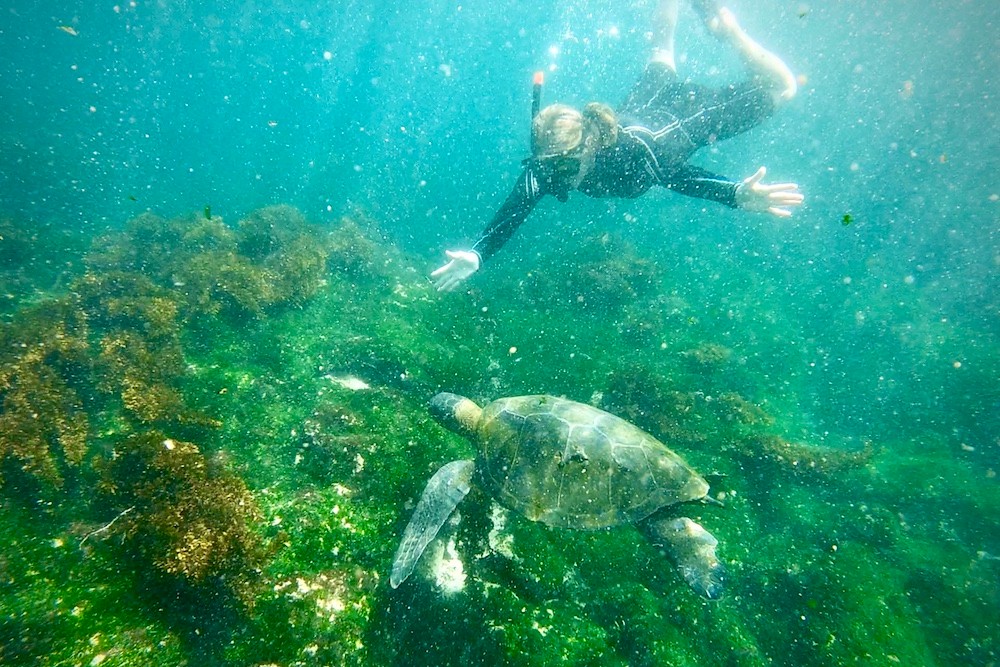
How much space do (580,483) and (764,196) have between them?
13.6ft

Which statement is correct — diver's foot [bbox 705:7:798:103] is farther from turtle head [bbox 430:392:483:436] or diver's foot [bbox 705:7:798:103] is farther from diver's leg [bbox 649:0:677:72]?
turtle head [bbox 430:392:483:436]

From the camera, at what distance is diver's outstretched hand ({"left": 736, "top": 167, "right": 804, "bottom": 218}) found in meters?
4.93

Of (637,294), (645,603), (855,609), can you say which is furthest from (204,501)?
(637,294)

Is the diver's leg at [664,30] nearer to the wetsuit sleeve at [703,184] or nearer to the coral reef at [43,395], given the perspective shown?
the wetsuit sleeve at [703,184]

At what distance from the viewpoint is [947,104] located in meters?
37.2

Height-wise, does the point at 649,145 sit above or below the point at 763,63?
above

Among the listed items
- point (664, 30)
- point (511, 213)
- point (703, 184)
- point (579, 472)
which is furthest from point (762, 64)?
point (579, 472)

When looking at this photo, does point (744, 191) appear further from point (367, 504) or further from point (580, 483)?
point (367, 504)

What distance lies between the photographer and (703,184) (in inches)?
210

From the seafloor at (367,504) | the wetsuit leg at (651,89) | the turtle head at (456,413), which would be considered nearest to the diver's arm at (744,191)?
the wetsuit leg at (651,89)

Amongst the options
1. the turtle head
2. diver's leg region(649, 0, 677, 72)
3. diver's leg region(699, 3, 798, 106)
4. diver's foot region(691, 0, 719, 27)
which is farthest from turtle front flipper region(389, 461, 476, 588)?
diver's foot region(691, 0, 719, 27)

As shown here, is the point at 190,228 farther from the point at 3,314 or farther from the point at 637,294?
the point at 637,294

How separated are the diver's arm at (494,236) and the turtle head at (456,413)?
64.2 inches

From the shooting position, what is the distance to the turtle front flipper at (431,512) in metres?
3.79
